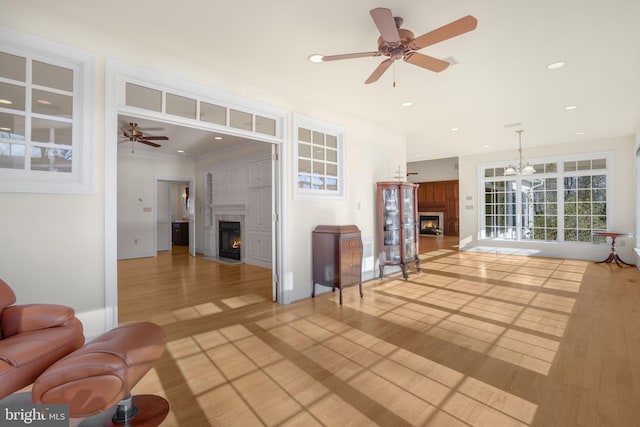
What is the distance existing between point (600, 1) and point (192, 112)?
358cm

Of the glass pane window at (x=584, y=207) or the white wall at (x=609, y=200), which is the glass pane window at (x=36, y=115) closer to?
the white wall at (x=609, y=200)

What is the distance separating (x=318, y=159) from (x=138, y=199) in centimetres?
586

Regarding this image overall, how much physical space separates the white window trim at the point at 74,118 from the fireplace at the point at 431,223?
12788 mm

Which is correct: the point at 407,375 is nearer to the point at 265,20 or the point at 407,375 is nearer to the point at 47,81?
the point at 265,20

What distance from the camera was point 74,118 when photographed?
2551 mm

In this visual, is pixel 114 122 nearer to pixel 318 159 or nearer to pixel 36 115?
pixel 36 115

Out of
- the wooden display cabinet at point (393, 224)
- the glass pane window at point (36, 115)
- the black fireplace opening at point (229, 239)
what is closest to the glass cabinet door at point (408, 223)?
the wooden display cabinet at point (393, 224)

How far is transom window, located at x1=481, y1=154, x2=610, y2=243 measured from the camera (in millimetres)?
7176

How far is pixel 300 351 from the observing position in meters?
2.68

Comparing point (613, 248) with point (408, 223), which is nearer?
point (408, 223)

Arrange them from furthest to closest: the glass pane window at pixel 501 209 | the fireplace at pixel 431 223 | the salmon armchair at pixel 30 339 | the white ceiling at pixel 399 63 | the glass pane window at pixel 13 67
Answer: the fireplace at pixel 431 223 < the glass pane window at pixel 501 209 < the white ceiling at pixel 399 63 < the glass pane window at pixel 13 67 < the salmon armchair at pixel 30 339

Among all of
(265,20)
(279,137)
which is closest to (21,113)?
(265,20)

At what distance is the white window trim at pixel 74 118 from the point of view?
234cm

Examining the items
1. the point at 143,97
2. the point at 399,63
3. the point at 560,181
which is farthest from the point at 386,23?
the point at 560,181
